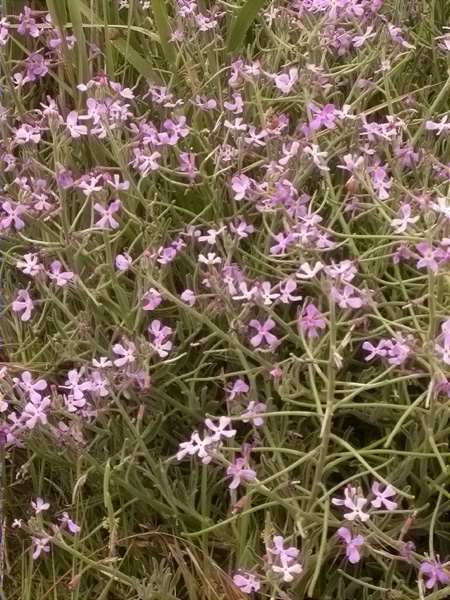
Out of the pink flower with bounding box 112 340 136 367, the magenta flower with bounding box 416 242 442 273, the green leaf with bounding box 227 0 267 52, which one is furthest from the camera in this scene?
the green leaf with bounding box 227 0 267 52

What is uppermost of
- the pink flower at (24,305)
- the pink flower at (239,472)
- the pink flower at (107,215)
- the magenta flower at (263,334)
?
the pink flower at (107,215)

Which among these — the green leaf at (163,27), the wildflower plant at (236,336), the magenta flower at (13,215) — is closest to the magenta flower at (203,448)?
the wildflower plant at (236,336)

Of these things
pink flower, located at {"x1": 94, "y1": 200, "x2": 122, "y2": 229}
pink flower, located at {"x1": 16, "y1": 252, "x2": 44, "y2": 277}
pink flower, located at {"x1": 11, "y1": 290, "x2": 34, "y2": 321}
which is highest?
pink flower, located at {"x1": 94, "y1": 200, "x2": 122, "y2": 229}

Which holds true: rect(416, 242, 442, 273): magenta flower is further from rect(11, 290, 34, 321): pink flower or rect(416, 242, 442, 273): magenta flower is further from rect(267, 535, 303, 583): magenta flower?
rect(11, 290, 34, 321): pink flower

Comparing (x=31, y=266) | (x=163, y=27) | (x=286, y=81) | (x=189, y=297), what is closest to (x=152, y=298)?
(x=189, y=297)

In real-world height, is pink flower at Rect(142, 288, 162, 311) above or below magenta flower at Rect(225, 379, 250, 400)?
above

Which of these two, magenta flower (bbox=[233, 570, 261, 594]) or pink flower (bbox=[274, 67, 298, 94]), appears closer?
magenta flower (bbox=[233, 570, 261, 594])

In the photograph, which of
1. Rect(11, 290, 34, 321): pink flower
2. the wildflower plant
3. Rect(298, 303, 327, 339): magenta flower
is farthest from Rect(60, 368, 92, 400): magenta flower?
Rect(298, 303, 327, 339): magenta flower

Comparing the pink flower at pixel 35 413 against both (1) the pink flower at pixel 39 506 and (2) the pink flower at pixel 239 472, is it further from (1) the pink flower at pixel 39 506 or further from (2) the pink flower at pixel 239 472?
(2) the pink flower at pixel 239 472

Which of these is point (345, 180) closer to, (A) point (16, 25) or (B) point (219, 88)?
(B) point (219, 88)
